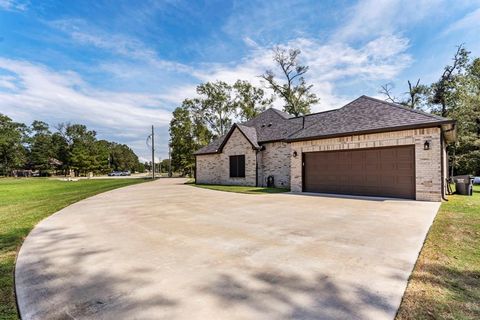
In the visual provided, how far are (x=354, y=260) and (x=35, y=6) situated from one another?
13810 millimetres

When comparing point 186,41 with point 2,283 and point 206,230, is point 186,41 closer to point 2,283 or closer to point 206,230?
point 206,230

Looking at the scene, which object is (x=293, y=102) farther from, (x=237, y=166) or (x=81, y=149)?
(x=81, y=149)

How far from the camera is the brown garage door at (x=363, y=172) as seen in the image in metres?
10.2

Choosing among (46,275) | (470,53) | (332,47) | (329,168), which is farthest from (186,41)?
(470,53)

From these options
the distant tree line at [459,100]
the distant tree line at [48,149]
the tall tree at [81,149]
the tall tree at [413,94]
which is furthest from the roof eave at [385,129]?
the distant tree line at [48,149]

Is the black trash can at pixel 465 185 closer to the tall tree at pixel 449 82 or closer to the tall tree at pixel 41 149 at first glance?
the tall tree at pixel 449 82

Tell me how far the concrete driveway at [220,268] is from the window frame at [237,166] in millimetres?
12347

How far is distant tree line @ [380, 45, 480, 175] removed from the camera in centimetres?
2072

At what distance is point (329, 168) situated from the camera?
41.2 ft

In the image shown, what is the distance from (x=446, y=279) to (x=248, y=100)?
36.5m

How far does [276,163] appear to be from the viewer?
1730cm

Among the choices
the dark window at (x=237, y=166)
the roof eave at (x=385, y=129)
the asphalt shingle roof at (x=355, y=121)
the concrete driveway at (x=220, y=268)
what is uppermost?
the asphalt shingle roof at (x=355, y=121)

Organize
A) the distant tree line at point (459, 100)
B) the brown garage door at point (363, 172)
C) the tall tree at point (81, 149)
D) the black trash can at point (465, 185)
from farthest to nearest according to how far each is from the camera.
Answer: the tall tree at point (81, 149) → the distant tree line at point (459, 100) → the black trash can at point (465, 185) → the brown garage door at point (363, 172)

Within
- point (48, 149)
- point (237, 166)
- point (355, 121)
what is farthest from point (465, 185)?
point (48, 149)
